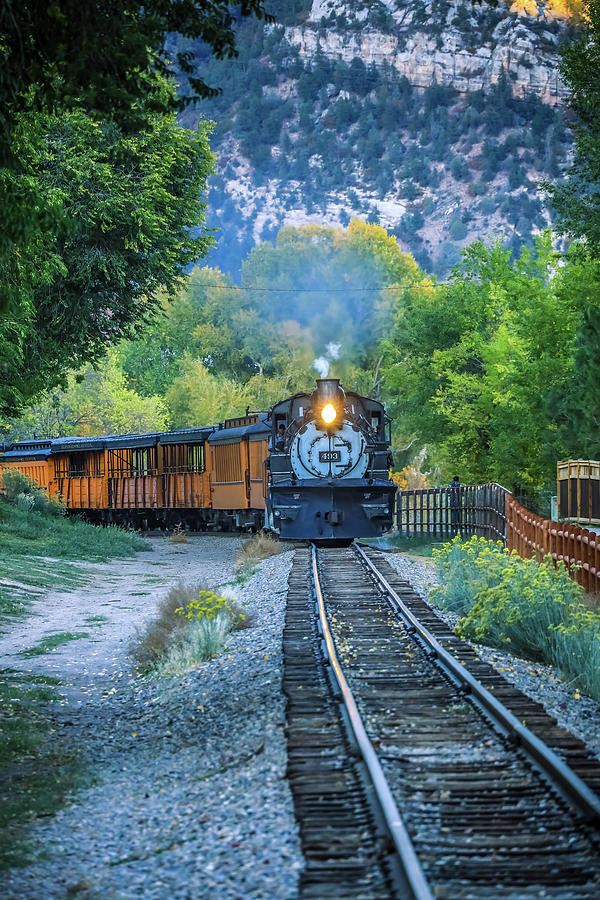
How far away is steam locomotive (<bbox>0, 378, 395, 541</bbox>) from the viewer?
73.3 ft

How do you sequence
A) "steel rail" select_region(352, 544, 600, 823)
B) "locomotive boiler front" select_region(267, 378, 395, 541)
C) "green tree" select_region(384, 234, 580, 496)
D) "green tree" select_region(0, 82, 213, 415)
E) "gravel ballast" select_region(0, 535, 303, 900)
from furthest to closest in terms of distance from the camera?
"green tree" select_region(384, 234, 580, 496)
"green tree" select_region(0, 82, 213, 415)
"locomotive boiler front" select_region(267, 378, 395, 541)
"steel rail" select_region(352, 544, 600, 823)
"gravel ballast" select_region(0, 535, 303, 900)

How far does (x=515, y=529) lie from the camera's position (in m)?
19.7

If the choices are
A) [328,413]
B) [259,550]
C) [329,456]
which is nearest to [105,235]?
[328,413]

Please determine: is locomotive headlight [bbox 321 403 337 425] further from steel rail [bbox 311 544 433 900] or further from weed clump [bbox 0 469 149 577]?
steel rail [bbox 311 544 433 900]

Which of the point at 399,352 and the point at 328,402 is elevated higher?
the point at 399,352

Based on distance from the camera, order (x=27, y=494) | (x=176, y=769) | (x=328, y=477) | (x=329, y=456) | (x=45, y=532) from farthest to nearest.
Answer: (x=27, y=494) → (x=45, y=532) → (x=329, y=456) → (x=328, y=477) → (x=176, y=769)

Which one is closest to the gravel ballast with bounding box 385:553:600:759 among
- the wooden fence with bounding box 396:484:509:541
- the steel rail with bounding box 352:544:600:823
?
the steel rail with bounding box 352:544:600:823

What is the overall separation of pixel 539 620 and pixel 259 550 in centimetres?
1451

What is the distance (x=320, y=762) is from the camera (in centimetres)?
702

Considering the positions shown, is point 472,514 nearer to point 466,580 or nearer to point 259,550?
point 259,550

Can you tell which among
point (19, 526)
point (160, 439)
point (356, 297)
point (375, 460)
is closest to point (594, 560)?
point (375, 460)

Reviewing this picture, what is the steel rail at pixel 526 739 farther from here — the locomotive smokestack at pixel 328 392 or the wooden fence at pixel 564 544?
the locomotive smokestack at pixel 328 392

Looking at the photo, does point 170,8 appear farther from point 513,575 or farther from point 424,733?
point 513,575

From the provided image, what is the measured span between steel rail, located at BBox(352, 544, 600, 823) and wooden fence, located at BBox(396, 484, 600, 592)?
2274 mm
